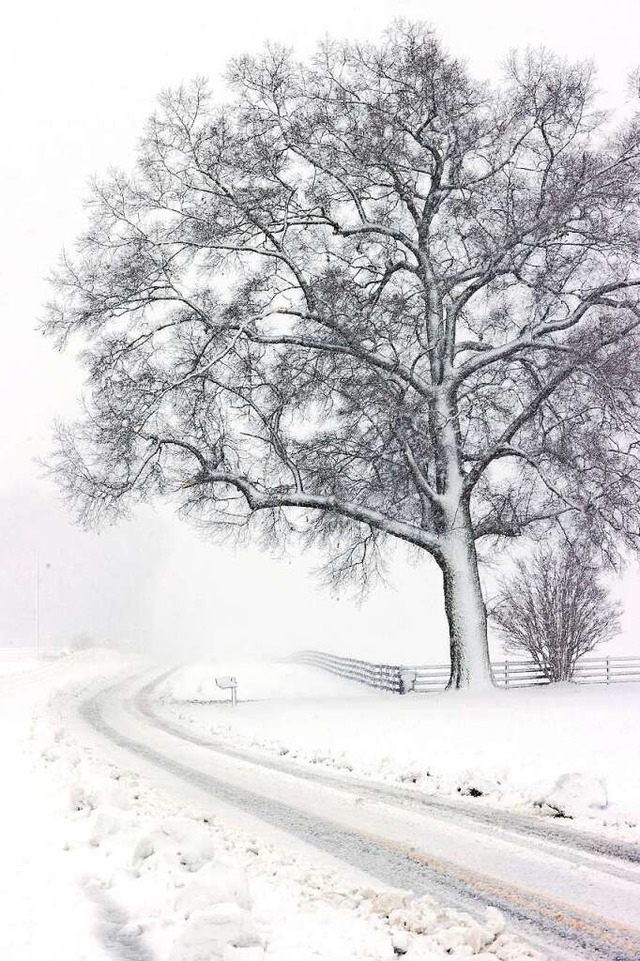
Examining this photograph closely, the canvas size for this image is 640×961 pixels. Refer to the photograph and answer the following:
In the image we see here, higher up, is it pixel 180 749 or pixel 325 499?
pixel 325 499

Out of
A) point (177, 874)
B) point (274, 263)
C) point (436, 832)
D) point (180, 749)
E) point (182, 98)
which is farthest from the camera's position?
point (274, 263)

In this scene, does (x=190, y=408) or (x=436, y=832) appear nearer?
(x=436, y=832)

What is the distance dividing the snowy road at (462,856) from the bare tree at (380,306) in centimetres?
885

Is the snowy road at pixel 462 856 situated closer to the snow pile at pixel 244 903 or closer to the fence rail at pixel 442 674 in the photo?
the snow pile at pixel 244 903

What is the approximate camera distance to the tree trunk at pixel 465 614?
61.6 feet

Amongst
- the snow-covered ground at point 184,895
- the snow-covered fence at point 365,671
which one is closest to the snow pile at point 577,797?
the snow-covered ground at point 184,895

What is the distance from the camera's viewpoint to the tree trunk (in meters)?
18.8

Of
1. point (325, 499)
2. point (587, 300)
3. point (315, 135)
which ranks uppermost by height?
point (315, 135)

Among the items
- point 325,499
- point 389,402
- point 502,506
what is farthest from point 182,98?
point 502,506

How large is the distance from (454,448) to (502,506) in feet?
6.05

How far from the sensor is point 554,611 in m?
25.2

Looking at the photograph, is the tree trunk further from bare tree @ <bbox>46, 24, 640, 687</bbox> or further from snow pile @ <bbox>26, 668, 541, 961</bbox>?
snow pile @ <bbox>26, 668, 541, 961</bbox>

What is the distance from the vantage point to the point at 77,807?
7.52m

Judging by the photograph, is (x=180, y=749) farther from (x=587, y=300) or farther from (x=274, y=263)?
(x=587, y=300)
